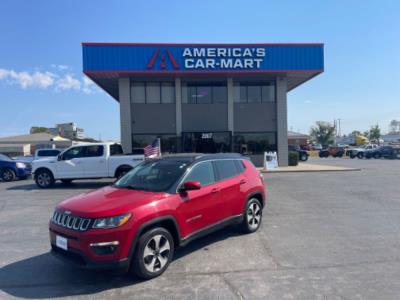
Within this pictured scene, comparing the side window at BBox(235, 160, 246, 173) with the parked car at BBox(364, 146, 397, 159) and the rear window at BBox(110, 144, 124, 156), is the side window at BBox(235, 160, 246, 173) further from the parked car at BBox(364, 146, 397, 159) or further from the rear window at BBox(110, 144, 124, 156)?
the parked car at BBox(364, 146, 397, 159)

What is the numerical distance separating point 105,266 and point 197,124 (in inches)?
728

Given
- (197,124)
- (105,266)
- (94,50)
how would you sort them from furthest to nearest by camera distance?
(197,124) < (94,50) < (105,266)

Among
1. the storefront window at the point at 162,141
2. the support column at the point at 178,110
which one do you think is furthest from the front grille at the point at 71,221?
the support column at the point at 178,110

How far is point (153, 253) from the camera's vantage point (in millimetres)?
4117

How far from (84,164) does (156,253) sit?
9.45m

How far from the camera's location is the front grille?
3.79 m

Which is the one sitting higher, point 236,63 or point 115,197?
point 236,63

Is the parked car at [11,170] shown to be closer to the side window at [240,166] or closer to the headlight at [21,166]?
the headlight at [21,166]

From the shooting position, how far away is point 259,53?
65.7 ft

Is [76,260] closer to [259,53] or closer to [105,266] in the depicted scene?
[105,266]

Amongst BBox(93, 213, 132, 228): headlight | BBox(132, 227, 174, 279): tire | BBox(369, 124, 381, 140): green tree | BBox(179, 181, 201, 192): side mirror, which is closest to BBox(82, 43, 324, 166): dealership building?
BBox(179, 181, 201, 192): side mirror

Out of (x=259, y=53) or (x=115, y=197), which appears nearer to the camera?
(x=115, y=197)

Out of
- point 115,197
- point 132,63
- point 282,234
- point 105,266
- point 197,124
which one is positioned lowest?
point 282,234

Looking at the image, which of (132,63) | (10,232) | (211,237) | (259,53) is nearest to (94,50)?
(132,63)
